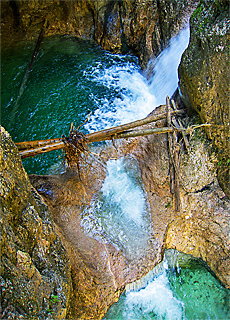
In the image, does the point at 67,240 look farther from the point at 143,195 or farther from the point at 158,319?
the point at 158,319

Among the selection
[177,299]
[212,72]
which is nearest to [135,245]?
[177,299]

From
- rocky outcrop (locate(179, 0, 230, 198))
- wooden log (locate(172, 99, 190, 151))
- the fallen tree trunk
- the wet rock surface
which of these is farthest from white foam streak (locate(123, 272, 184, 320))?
the fallen tree trunk

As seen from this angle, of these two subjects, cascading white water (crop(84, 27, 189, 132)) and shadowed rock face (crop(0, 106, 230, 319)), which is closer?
shadowed rock face (crop(0, 106, 230, 319))

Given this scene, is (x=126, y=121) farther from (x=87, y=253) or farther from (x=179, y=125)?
(x=87, y=253)

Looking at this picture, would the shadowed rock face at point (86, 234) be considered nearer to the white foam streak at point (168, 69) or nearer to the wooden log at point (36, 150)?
the wooden log at point (36, 150)

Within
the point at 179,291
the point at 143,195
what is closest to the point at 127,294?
the point at 179,291

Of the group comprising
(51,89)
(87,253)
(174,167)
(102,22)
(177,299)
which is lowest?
(177,299)

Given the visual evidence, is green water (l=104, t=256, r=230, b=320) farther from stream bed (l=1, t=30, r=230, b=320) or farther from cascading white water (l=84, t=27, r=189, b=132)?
cascading white water (l=84, t=27, r=189, b=132)
